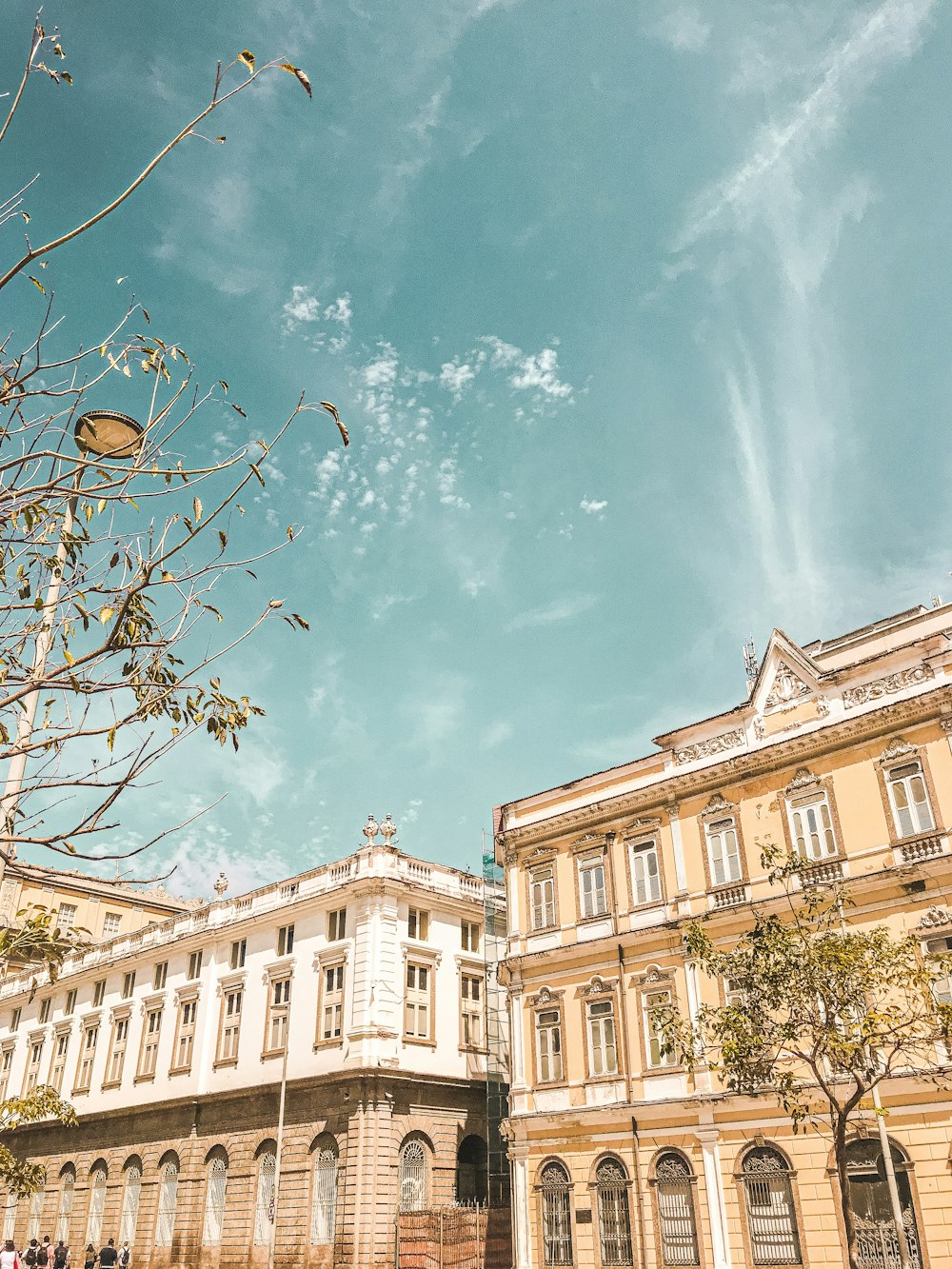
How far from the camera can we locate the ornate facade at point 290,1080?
31.0 meters

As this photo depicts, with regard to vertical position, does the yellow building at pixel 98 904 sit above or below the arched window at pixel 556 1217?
above

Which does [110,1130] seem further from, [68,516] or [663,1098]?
[68,516]

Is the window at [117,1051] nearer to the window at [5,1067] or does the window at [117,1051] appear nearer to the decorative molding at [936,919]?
the window at [5,1067]

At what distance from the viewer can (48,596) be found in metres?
7.53

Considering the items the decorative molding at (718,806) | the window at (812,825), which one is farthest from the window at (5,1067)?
Answer: the window at (812,825)

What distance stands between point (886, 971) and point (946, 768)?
6.00 m

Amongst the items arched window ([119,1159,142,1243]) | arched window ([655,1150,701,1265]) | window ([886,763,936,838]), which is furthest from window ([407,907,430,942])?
window ([886,763,936,838])

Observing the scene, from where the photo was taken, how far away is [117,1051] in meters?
41.7

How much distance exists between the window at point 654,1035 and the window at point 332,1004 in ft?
38.4

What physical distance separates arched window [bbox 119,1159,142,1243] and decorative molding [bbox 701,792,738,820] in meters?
27.0

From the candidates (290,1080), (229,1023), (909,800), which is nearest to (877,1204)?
(909,800)

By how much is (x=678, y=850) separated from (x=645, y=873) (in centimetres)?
125

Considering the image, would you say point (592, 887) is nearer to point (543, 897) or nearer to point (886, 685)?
point (543, 897)

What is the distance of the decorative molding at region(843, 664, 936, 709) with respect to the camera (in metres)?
23.1
